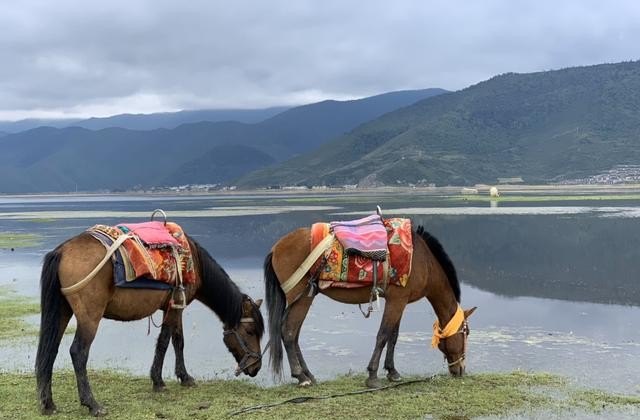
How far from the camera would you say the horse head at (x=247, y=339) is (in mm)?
7535

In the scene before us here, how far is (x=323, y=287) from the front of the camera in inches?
297

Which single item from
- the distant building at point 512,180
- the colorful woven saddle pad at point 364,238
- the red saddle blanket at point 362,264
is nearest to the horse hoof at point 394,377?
the red saddle blanket at point 362,264

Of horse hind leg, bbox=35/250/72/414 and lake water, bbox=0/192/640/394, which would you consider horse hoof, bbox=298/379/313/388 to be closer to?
lake water, bbox=0/192/640/394

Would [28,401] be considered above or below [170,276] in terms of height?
below

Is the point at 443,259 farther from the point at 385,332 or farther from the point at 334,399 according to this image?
the point at 334,399

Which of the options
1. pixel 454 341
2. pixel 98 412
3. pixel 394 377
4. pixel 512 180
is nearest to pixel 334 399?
pixel 394 377

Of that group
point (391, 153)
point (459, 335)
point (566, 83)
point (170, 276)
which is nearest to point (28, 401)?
point (170, 276)

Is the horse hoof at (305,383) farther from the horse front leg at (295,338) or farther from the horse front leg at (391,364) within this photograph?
the horse front leg at (391,364)

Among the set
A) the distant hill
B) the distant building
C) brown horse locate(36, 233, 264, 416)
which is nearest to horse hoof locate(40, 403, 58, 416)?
brown horse locate(36, 233, 264, 416)

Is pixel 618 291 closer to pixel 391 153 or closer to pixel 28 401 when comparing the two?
pixel 28 401

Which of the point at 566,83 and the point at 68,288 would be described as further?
the point at 566,83

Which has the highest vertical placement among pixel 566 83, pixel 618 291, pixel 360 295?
pixel 566 83

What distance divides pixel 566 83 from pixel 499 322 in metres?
193

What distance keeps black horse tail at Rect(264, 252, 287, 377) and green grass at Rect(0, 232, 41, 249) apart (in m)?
23.6
